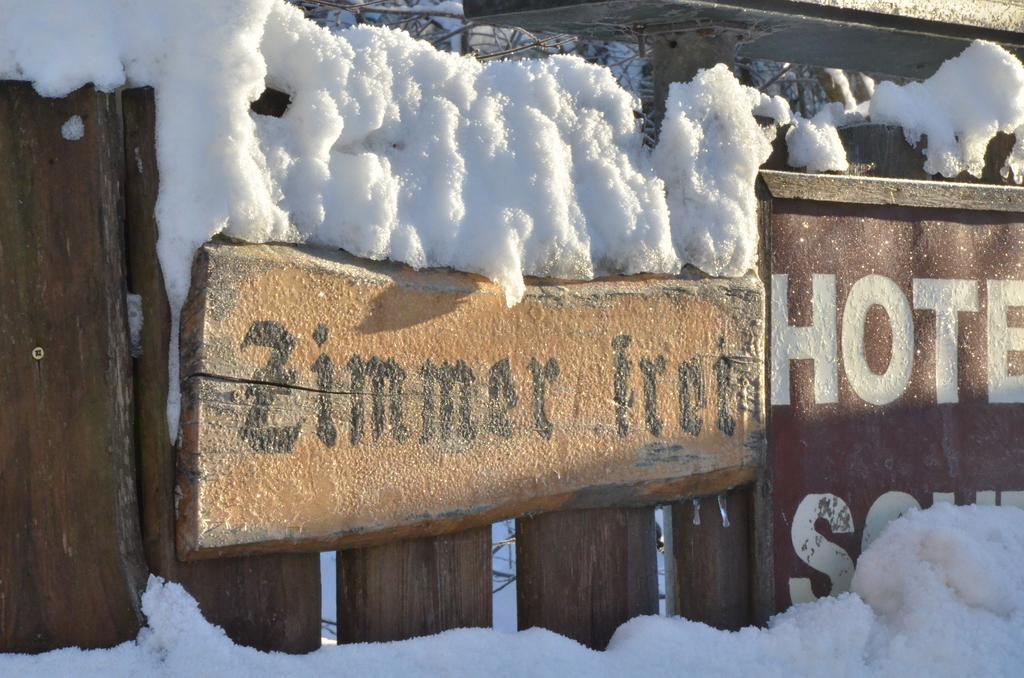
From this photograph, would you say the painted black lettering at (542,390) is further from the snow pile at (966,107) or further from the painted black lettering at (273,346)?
the snow pile at (966,107)

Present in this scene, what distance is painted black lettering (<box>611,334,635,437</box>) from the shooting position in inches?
79.9

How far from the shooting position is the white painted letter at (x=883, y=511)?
2.38 metres

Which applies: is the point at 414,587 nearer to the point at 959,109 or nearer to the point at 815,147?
the point at 815,147

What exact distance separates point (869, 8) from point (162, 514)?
5.40 ft

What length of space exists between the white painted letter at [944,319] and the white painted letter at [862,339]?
0.19 feet

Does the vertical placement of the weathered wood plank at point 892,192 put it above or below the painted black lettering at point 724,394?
above

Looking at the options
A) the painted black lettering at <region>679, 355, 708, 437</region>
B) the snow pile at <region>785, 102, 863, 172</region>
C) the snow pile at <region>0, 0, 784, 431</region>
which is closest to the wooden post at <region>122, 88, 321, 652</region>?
the snow pile at <region>0, 0, 784, 431</region>

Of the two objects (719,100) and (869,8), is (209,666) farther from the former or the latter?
(869,8)

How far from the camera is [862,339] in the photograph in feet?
7.83

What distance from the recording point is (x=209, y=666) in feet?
5.34

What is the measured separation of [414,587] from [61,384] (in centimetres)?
63

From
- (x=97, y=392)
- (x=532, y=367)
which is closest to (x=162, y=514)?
(x=97, y=392)

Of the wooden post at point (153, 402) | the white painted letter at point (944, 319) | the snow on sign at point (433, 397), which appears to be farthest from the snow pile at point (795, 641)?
the white painted letter at point (944, 319)

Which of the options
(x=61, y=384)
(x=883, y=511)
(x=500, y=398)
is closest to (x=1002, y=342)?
(x=883, y=511)
